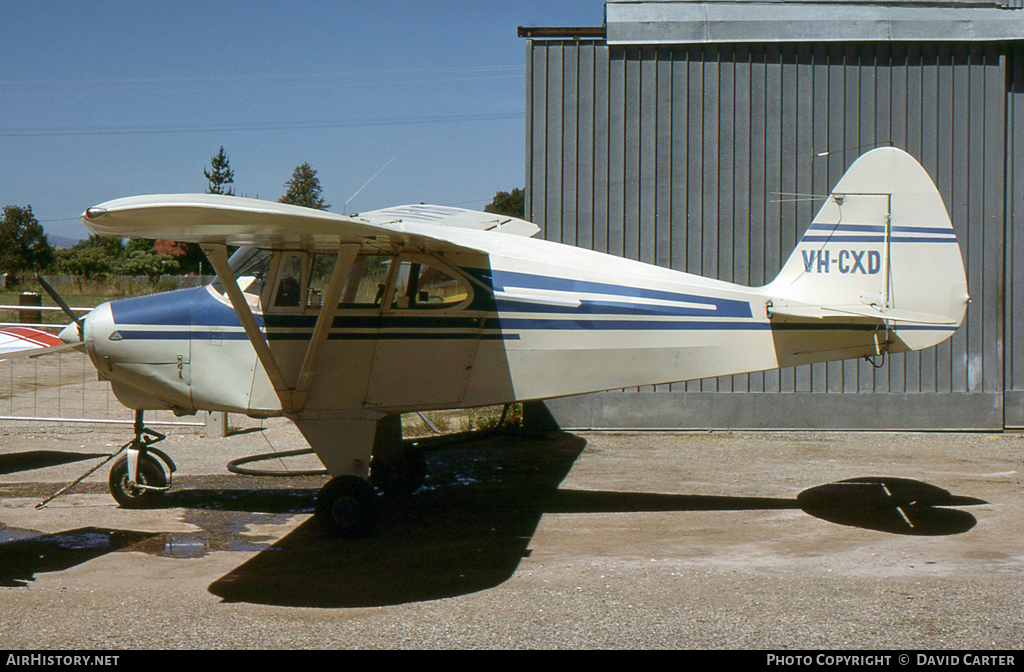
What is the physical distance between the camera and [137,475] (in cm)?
689

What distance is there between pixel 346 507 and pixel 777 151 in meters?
7.65

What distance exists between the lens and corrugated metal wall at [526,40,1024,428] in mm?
10516

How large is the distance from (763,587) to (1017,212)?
831 centimetres

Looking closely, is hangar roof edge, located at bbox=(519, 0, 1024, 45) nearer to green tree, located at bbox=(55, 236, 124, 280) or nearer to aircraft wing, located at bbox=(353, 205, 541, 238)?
aircraft wing, located at bbox=(353, 205, 541, 238)

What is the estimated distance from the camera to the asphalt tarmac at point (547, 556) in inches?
165

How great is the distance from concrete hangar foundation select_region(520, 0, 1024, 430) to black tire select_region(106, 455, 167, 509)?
202 inches

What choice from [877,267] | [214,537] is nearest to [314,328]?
[214,537]

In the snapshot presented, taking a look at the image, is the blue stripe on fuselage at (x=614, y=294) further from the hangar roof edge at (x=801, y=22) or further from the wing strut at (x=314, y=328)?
the hangar roof edge at (x=801, y=22)

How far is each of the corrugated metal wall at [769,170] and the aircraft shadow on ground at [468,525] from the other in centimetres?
285

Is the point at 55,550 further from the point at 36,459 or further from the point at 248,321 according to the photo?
the point at 36,459

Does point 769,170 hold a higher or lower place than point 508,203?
lower

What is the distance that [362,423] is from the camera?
6016mm

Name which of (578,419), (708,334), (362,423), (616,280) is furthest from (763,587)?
(578,419)

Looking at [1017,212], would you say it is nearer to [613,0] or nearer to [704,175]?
[704,175]
